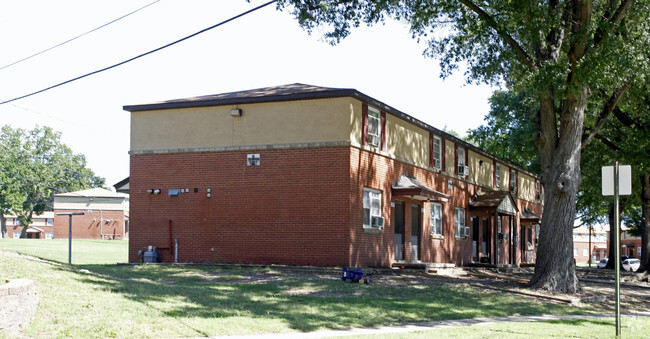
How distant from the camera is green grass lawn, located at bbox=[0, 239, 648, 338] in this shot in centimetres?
1041

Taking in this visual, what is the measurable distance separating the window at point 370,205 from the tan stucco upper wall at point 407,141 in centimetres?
194

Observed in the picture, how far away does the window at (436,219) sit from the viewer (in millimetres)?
28719

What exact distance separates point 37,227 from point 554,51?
100 m

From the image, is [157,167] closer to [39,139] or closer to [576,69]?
[576,69]

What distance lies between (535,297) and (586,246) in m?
102

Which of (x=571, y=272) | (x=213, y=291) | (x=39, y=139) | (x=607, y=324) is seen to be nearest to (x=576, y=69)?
(x=571, y=272)

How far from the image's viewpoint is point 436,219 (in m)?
29.1

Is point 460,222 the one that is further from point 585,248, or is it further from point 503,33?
point 585,248

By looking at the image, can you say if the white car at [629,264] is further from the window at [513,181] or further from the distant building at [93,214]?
the distant building at [93,214]

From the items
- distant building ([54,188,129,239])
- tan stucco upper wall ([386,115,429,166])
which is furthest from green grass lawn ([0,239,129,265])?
distant building ([54,188,129,239])

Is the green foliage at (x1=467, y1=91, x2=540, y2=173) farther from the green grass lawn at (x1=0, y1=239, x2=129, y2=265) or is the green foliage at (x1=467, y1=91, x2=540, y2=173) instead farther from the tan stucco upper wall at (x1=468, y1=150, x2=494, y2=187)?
the green grass lawn at (x1=0, y1=239, x2=129, y2=265)

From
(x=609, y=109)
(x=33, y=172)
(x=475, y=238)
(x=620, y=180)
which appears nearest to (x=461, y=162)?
(x=475, y=238)

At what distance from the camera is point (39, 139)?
305 feet

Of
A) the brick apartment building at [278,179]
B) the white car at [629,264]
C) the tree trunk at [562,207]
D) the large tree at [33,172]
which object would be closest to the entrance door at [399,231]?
the brick apartment building at [278,179]
